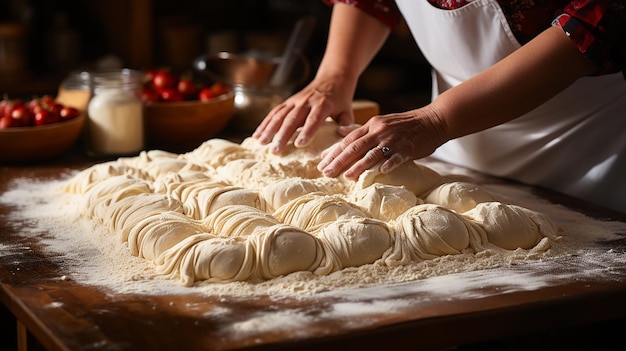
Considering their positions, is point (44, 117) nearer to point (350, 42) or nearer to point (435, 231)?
point (350, 42)

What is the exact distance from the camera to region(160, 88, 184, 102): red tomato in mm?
2619

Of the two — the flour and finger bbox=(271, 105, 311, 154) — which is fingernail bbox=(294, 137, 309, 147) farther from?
the flour

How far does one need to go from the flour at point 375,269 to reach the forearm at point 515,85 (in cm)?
27

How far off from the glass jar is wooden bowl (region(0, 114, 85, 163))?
56mm

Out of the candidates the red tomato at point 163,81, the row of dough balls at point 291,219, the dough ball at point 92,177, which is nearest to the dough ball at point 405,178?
the row of dough balls at point 291,219

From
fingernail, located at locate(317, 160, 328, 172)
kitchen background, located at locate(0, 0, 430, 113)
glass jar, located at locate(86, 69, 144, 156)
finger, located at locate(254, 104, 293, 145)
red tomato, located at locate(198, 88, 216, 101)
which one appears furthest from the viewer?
kitchen background, located at locate(0, 0, 430, 113)

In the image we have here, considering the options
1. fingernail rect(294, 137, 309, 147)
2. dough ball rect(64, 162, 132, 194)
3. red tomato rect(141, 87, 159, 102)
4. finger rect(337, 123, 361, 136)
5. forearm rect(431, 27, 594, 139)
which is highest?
forearm rect(431, 27, 594, 139)

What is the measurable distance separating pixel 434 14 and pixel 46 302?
47.4 inches

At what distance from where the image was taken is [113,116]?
7.89 feet

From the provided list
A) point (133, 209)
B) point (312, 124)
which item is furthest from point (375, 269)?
point (312, 124)

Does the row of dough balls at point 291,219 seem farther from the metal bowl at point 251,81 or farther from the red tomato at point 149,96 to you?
the metal bowl at point 251,81

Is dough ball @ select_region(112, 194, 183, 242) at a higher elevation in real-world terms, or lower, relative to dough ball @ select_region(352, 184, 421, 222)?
lower

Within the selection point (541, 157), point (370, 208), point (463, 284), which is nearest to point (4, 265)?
point (370, 208)

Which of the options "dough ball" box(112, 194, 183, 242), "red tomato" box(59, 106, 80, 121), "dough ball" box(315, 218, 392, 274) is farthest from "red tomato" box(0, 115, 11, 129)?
"dough ball" box(315, 218, 392, 274)
